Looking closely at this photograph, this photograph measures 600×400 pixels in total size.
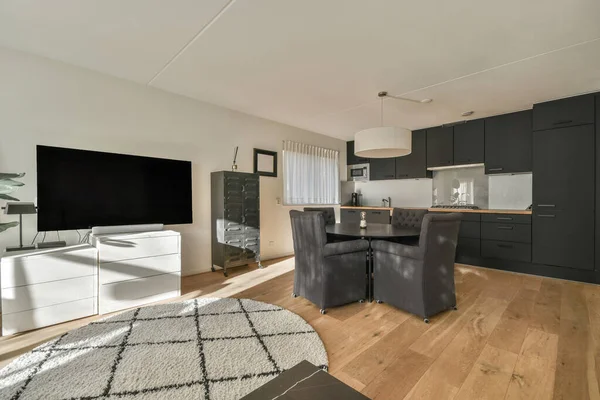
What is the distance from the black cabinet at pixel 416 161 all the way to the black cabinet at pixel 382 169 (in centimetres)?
15

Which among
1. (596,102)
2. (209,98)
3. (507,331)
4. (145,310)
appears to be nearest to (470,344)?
(507,331)

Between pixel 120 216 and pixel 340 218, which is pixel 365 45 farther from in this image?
pixel 340 218

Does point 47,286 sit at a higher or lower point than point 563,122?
lower

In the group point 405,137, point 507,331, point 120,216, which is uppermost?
point 405,137

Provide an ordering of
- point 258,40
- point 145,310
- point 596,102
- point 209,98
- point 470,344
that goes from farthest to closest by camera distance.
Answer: point 209,98, point 596,102, point 145,310, point 258,40, point 470,344

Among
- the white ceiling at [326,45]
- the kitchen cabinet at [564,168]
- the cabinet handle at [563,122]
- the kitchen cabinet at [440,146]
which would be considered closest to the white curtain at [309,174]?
the white ceiling at [326,45]

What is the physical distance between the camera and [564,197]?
3.55 m

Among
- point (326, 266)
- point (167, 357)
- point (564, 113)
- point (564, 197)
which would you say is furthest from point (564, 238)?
point (167, 357)

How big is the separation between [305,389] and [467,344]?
161cm

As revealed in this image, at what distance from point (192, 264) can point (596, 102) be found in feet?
18.2

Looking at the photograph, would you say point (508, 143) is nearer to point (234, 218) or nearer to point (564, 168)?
point (564, 168)

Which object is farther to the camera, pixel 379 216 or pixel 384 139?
pixel 379 216

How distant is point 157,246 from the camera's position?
9.07 ft

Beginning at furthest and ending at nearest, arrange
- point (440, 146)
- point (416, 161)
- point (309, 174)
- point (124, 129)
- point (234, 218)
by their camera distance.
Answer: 1. point (309, 174)
2. point (416, 161)
3. point (440, 146)
4. point (234, 218)
5. point (124, 129)
